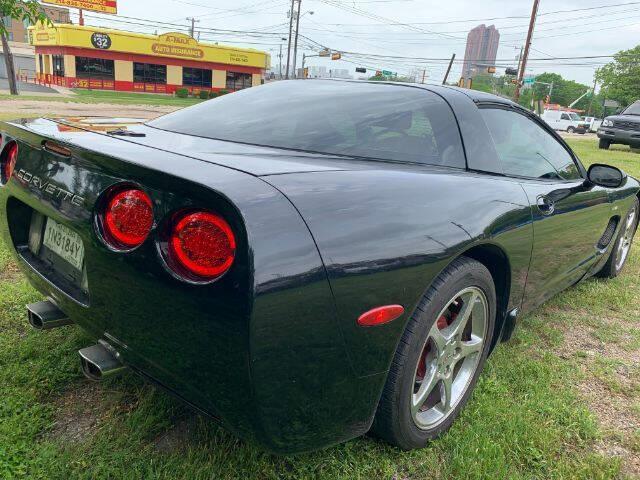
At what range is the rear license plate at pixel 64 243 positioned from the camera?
5.75 feet

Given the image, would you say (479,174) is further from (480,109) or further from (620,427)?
(620,427)

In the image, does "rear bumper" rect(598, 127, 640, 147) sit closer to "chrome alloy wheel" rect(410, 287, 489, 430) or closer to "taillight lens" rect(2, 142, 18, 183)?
"chrome alloy wheel" rect(410, 287, 489, 430)

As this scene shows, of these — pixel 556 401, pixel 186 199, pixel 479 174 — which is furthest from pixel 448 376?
pixel 186 199

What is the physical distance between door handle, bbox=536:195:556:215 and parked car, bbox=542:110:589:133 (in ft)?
A: 140

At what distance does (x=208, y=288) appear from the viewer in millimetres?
1344

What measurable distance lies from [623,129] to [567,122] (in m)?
28.6

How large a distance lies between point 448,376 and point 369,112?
46.8 inches

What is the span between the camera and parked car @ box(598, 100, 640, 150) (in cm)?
1576

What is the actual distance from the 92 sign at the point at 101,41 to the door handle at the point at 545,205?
42.8m

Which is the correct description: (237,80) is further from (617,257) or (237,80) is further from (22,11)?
(617,257)

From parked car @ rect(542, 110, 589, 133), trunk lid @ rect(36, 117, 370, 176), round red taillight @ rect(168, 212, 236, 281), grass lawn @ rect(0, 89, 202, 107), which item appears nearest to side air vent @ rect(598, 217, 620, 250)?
trunk lid @ rect(36, 117, 370, 176)

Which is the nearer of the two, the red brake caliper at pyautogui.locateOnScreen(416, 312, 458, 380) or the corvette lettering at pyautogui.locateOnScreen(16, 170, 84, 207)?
the corvette lettering at pyautogui.locateOnScreen(16, 170, 84, 207)

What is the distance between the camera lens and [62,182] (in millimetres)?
1754

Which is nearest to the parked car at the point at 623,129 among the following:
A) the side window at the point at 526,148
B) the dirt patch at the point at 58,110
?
the dirt patch at the point at 58,110
